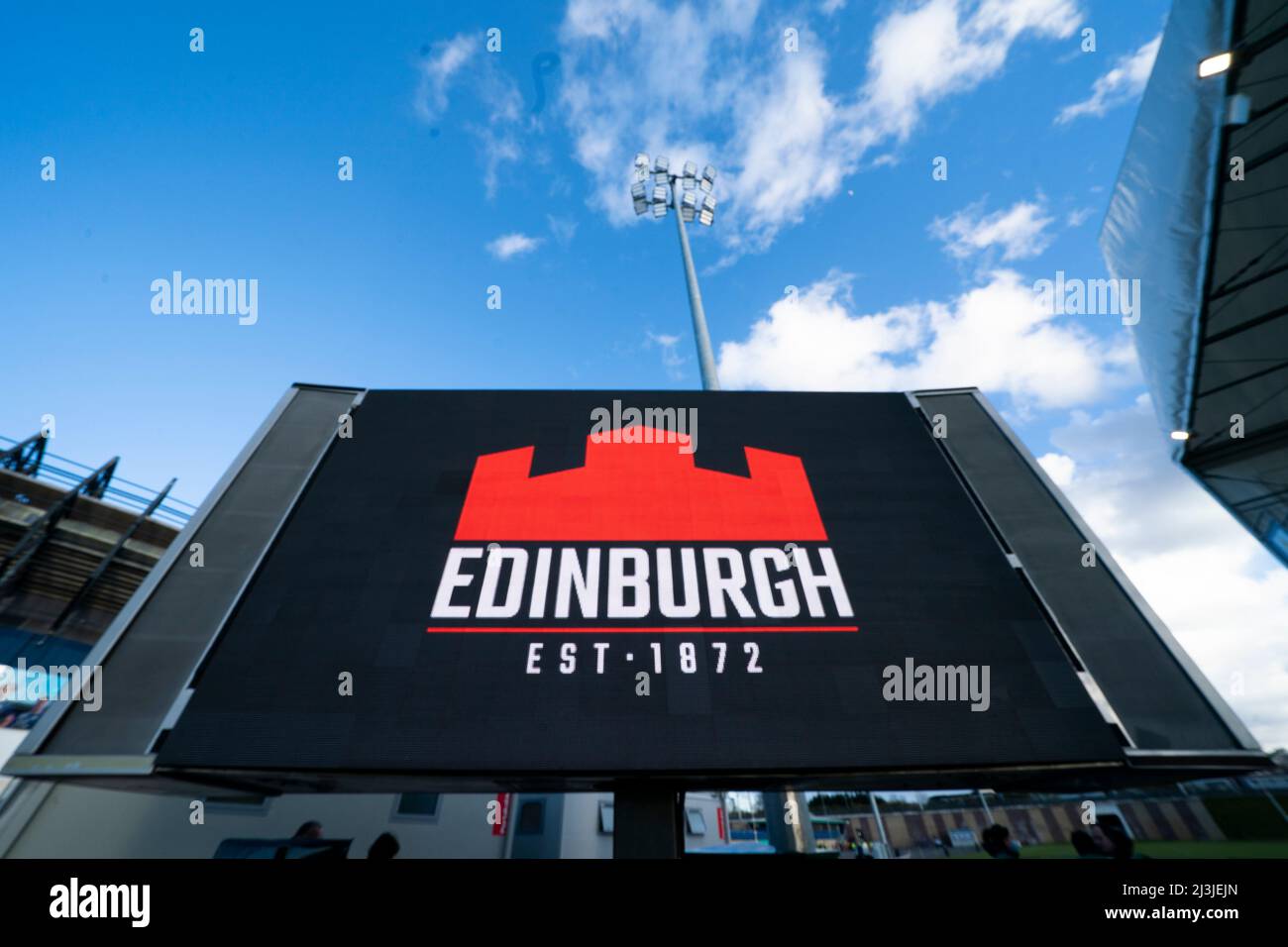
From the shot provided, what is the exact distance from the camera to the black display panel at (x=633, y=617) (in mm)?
4113

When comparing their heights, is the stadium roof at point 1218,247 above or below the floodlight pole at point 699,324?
below

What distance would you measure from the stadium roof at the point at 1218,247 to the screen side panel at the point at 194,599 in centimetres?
1216

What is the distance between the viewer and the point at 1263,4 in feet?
19.5

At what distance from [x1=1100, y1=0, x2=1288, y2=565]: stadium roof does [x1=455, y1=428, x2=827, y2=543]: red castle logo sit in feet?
24.2

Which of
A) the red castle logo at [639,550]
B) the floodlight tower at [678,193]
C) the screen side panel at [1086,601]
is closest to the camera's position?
the screen side panel at [1086,601]

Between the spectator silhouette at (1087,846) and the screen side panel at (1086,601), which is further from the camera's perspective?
the screen side panel at (1086,601)

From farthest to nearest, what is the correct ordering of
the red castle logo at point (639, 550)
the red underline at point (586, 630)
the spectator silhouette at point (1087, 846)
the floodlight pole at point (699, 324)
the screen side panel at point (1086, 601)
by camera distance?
the floodlight pole at point (699, 324) → the red castle logo at point (639, 550) → the red underline at point (586, 630) → the screen side panel at point (1086, 601) → the spectator silhouette at point (1087, 846)

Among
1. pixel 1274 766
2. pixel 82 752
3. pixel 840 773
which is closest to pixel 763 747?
pixel 840 773

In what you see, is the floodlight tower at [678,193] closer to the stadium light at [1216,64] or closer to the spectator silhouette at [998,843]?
the stadium light at [1216,64]

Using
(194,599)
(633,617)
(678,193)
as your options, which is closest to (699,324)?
(678,193)

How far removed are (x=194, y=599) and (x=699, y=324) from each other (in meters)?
9.95

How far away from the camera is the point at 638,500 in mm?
5832

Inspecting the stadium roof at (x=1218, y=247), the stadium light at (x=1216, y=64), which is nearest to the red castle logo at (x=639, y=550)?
the stadium light at (x=1216, y=64)

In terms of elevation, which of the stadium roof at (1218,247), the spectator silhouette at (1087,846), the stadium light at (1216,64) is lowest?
the spectator silhouette at (1087,846)
